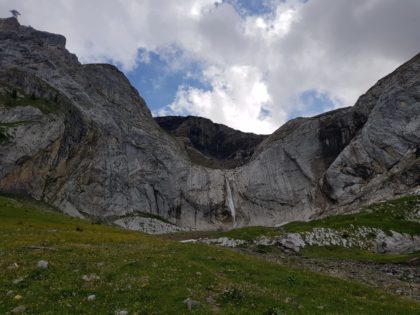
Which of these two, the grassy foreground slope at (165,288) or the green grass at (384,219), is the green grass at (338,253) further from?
the grassy foreground slope at (165,288)

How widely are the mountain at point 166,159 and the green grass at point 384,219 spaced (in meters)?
21.7

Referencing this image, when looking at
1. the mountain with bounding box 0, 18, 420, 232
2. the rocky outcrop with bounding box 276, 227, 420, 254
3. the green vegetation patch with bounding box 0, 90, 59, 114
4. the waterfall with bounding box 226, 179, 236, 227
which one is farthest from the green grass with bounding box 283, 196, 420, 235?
the green vegetation patch with bounding box 0, 90, 59, 114

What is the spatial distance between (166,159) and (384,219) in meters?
118

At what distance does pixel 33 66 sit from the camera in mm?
182375

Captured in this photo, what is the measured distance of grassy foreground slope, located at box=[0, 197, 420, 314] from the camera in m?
17.5

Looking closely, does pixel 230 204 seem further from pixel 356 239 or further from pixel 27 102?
pixel 356 239

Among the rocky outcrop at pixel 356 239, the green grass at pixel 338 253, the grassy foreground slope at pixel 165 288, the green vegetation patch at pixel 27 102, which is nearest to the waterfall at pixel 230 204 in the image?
the green vegetation patch at pixel 27 102

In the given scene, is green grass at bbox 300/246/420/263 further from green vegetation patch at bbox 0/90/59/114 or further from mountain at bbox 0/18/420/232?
green vegetation patch at bbox 0/90/59/114

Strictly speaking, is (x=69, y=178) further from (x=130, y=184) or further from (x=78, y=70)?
(x=78, y=70)

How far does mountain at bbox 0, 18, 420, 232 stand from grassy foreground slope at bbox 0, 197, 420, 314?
10718 centimetres

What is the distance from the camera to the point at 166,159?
192625 mm

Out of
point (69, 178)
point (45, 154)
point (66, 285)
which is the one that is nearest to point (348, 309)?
point (66, 285)

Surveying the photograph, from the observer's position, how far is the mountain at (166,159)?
139m

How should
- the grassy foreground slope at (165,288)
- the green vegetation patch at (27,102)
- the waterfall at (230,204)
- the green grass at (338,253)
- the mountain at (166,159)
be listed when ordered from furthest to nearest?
the waterfall at (230,204)
the green vegetation patch at (27,102)
the mountain at (166,159)
the green grass at (338,253)
the grassy foreground slope at (165,288)
